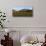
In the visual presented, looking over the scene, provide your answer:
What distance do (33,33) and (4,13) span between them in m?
1.04

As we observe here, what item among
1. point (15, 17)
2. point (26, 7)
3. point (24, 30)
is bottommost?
point (24, 30)

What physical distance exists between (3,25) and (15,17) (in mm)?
428

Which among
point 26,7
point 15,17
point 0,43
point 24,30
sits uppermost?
point 26,7

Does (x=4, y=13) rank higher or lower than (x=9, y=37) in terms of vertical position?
higher

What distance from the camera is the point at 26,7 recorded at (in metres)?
4.42

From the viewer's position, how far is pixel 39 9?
4.44m

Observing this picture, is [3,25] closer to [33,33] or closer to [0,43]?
[0,43]

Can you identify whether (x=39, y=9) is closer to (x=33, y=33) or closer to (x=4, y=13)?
(x=33, y=33)

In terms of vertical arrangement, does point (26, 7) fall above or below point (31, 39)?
above

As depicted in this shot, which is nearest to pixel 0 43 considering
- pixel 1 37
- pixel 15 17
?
pixel 1 37

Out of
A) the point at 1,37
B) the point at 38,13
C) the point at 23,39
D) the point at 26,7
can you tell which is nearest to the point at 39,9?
the point at 38,13

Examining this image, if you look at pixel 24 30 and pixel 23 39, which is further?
pixel 24 30

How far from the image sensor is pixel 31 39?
423 cm

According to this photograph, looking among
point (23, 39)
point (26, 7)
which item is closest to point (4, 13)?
point (26, 7)
